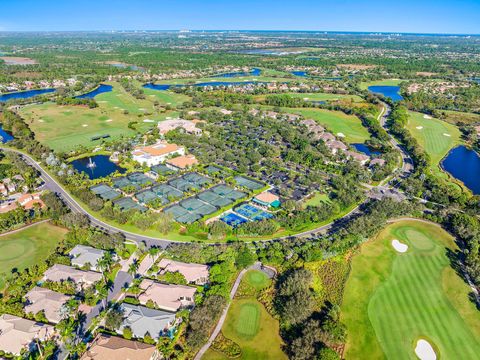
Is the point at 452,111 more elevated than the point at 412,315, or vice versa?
the point at 452,111

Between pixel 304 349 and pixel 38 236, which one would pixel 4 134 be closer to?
pixel 38 236

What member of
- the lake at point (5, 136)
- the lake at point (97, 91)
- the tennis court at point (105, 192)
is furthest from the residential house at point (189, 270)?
the lake at point (97, 91)

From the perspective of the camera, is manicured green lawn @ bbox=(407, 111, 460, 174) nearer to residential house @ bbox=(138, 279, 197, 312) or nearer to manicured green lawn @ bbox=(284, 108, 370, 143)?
manicured green lawn @ bbox=(284, 108, 370, 143)

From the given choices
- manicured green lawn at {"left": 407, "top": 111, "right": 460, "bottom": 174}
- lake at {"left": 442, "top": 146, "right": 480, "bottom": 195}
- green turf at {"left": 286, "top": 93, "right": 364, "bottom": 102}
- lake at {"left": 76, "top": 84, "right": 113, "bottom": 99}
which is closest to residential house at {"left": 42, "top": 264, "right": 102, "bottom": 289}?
lake at {"left": 442, "top": 146, "right": 480, "bottom": 195}

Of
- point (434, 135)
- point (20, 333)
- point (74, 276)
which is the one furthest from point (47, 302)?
point (434, 135)

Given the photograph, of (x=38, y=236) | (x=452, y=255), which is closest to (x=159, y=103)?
(x=38, y=236)

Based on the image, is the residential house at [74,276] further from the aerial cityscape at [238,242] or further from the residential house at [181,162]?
the residential house at [181,162]
